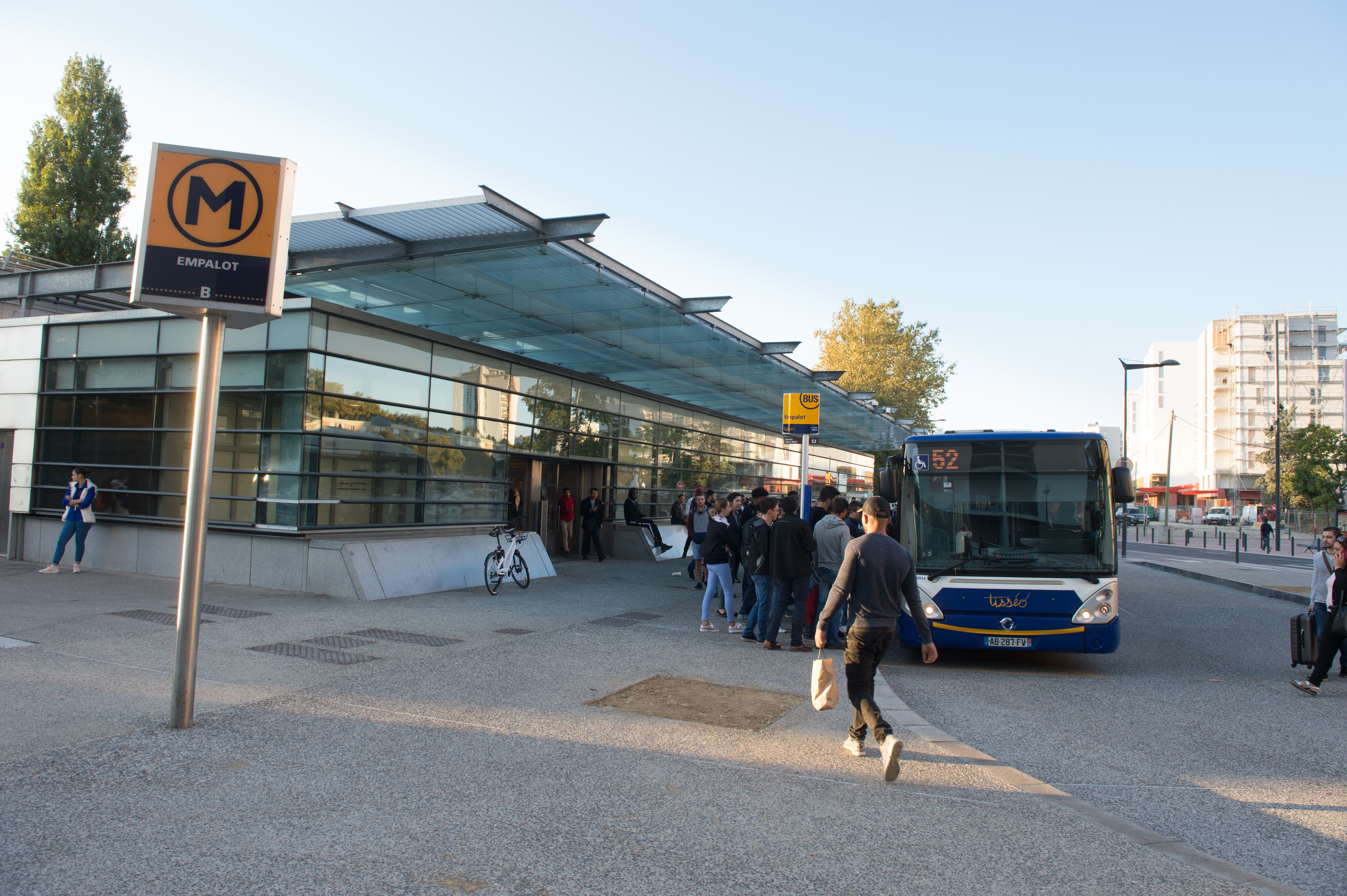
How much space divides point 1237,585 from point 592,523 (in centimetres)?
1566

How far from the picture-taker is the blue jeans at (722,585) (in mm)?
11367

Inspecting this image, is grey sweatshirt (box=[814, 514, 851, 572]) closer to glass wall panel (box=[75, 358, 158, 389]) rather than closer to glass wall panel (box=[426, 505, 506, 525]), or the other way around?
glass wall panel (box=[426, 505, 506, 525])

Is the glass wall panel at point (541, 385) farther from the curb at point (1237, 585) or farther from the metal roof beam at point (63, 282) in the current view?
the curb at point (1237, 585)

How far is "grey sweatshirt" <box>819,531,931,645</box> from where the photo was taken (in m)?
5.84

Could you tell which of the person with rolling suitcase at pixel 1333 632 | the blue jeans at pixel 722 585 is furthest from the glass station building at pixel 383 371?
the person with rolling suitcase at pixel 1333 632

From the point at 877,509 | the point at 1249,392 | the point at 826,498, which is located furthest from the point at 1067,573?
the point at 1249,392

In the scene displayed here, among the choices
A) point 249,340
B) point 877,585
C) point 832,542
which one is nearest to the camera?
point 877,585

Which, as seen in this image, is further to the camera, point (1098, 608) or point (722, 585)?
point (722, 585)

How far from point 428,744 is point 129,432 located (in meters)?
13.0

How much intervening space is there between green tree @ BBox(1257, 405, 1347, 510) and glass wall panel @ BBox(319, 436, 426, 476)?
62080 millimetres

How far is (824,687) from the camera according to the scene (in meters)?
5.75

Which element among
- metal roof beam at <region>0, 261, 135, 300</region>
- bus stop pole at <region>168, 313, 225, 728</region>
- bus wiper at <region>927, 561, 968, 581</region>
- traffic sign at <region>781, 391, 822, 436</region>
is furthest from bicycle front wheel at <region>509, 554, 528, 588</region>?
bus stop pole at <region>168, 313, 225, 728</region>

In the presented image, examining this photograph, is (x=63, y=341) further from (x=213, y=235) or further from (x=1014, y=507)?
(x=1014, y=507)

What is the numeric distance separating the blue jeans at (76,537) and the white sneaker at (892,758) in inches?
569
